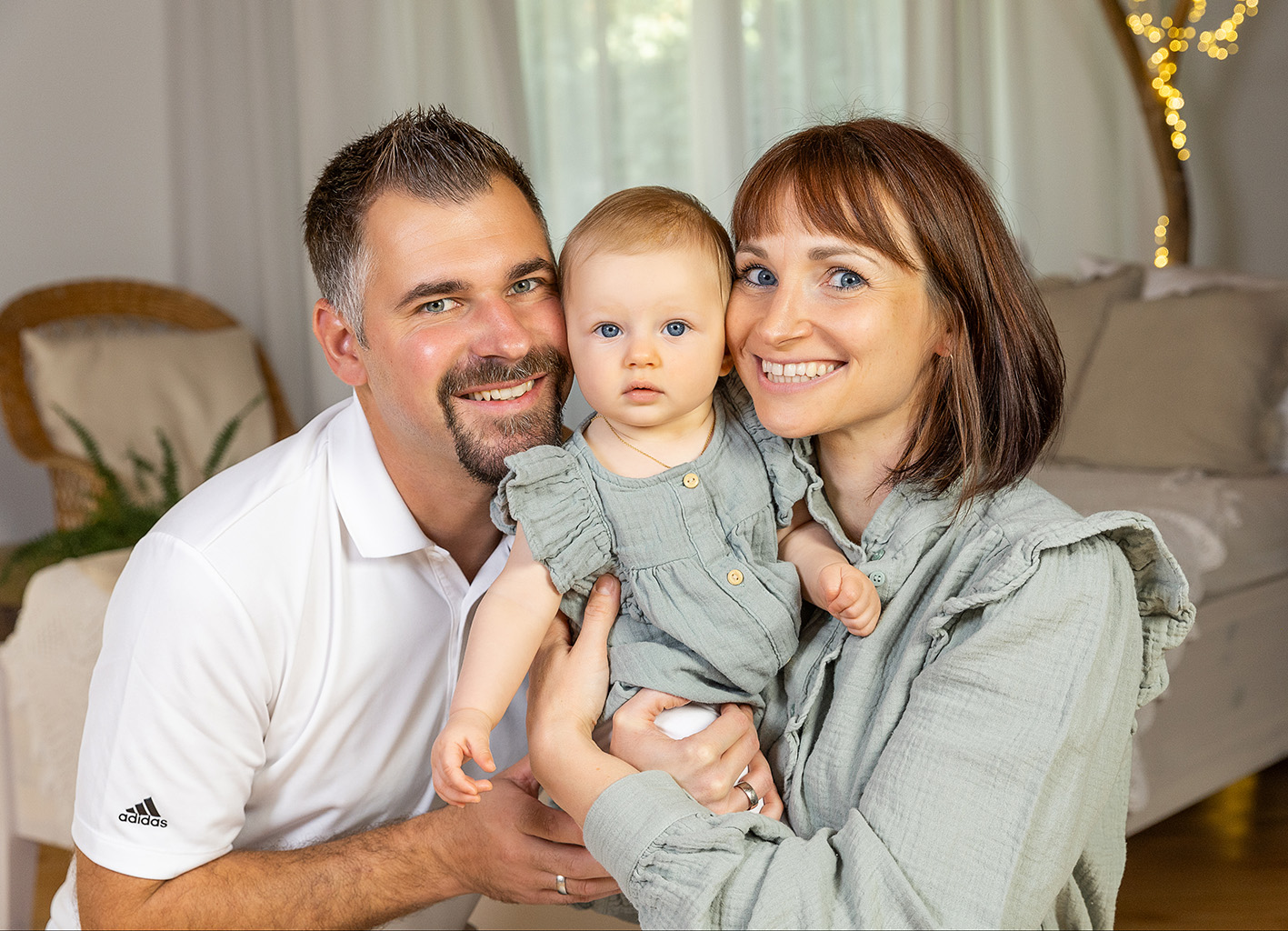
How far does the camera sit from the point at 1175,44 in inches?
139

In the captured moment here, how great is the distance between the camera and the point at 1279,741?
8.41ft

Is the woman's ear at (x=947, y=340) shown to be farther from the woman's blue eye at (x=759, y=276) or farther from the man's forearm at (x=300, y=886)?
the man's forearm at (x=300, y=886)

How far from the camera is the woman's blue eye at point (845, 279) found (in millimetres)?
1062

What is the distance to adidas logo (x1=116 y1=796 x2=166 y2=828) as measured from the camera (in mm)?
1200

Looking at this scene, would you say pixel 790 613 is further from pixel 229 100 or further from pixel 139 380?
pixel 229 100

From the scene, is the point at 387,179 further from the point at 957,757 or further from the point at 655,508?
the point at 957,757

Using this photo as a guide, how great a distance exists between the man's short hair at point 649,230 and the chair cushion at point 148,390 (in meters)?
2.64

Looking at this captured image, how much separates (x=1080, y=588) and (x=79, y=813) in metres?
1.08

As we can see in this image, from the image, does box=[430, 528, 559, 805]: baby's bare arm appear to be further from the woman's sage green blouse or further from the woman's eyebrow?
the woman's eyebrow

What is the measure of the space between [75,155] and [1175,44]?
369cm

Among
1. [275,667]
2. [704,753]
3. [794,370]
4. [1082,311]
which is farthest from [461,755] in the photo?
[1082,311]

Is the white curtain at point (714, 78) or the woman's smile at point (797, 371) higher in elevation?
the white curtain at point (714, 78)

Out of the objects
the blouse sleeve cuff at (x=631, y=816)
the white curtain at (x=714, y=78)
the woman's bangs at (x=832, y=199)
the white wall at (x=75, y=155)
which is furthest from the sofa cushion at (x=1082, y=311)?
the white wall at (x=75, y=155)

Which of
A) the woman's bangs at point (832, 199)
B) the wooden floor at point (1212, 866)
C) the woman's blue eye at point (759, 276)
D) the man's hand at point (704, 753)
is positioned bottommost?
the wooden floor at point (1212, 866)
